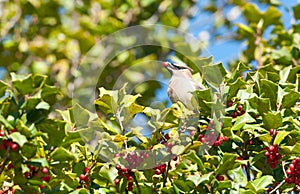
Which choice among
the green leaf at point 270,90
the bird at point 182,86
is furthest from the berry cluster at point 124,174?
the green leaf at point 270,90

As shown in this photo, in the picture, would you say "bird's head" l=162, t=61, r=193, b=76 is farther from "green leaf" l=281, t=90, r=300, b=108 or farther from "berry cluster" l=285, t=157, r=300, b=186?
"berry cluster" l=285, t=157, r=300, b=186

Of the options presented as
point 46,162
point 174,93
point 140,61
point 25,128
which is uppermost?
point 25,128

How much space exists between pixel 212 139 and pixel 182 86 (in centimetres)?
87

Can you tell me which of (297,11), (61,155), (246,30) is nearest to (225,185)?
(61,155)

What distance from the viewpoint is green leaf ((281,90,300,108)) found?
11.0ft

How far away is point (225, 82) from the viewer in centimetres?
356

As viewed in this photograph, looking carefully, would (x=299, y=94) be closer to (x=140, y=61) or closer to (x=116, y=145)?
(x=116, y=145)

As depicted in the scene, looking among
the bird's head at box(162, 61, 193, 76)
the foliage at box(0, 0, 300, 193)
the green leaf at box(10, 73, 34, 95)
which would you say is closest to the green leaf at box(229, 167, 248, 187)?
the foliage at box(0, 0, 300, 193)

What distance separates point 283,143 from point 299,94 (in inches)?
10.8

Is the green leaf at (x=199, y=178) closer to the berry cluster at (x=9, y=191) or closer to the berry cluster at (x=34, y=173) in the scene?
the berry cluster at (x=34, y=173)

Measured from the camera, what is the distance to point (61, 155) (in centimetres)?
296

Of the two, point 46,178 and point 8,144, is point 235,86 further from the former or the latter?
point 8,144

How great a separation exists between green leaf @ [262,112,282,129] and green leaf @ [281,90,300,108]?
0.60 ft

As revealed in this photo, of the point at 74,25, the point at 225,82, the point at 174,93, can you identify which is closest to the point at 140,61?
the point at 74,25
